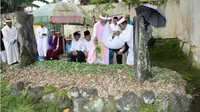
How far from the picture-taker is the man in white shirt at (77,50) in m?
7.07

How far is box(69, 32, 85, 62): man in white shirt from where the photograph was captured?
707 cm

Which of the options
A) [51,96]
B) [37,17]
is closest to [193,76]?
[51,96]

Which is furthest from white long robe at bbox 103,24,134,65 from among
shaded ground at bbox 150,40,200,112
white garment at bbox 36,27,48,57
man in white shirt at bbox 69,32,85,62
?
white garment at bbox 36,27,48,57

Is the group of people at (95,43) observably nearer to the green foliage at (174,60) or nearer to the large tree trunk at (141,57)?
the large tree trunk at (141,57)

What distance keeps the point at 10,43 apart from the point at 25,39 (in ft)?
3.81

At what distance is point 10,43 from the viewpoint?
7152mm

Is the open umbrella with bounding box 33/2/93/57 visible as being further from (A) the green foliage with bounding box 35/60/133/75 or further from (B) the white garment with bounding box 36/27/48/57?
(A) the green foliage with bounding box 35/60/133/75

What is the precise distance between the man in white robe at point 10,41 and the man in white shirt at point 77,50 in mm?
1566

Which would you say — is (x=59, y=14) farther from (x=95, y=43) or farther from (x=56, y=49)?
(x=95, y=43)

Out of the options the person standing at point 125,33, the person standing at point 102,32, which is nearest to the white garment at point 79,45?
the person standing at point 102,32

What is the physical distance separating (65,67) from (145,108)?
2.29 m

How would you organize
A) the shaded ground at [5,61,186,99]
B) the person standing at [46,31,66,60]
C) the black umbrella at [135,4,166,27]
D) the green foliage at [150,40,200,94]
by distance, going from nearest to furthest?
the shaded ground at [5,61,186,99] < the black umbrella at [135,4,166,27] < the green foliage at [150,40,200,94] < the person standing at [46,31,66,60]

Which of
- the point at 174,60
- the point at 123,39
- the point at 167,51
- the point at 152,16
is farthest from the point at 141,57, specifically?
the point at 167,51

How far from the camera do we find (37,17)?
27.3ft
